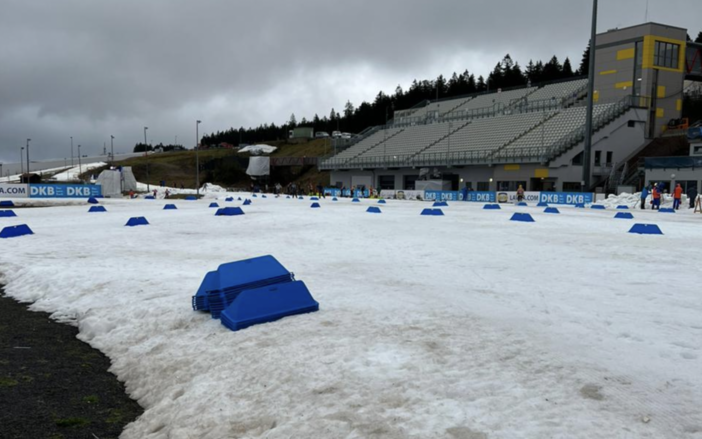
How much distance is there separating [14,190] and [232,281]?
166ft

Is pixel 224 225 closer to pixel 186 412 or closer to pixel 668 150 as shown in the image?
pixel 186 412

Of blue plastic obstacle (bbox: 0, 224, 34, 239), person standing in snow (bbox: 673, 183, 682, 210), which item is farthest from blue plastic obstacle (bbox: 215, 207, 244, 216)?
person standing in snow (bbox: 673, 183, 682, 210)

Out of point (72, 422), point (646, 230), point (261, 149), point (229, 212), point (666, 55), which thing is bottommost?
point (72, 422)

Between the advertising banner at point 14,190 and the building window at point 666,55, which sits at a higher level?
the building window at point 666,55

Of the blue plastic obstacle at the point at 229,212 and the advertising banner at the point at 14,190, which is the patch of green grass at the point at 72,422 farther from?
the advertising banner at the point at 14,190

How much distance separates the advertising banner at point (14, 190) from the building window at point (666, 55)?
2566 inches

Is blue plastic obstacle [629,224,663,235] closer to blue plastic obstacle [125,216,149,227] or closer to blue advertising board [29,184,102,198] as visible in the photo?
blue plastic obstacle [125,216,149,227]

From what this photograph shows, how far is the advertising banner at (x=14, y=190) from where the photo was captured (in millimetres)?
45484

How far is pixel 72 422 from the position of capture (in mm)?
3898

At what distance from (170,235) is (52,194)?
4087cm

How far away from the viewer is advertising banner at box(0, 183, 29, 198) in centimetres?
4548

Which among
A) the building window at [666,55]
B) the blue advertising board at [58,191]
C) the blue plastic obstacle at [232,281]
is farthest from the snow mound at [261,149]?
the blue plastic obstacle at [232,281]

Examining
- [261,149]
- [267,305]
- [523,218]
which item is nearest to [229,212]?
[523,218]

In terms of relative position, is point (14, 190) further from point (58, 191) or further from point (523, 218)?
point (523, 218)
